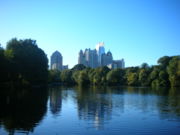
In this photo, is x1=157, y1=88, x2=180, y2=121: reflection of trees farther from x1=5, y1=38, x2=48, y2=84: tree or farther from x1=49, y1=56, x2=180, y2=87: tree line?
x1=49, y1=56, x2=180, y2=87: tree line

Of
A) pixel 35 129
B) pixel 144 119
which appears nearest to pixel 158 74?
pixel 144 119

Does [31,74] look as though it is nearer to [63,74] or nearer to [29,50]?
[29,50]

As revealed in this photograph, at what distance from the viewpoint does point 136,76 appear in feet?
464

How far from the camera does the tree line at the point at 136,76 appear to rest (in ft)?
→ 372

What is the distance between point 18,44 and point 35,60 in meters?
8.24

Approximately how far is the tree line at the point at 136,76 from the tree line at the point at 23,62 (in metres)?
55.9

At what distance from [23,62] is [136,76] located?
74284mm

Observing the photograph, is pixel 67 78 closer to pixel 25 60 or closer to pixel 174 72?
pixel 174 72

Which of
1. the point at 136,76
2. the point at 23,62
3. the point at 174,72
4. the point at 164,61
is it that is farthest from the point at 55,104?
the point at 136,76

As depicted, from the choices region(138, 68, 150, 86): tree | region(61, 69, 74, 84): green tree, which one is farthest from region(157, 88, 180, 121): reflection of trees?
region(61, 69, 74, 84): green tree

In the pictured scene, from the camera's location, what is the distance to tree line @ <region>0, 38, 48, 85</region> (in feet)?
253

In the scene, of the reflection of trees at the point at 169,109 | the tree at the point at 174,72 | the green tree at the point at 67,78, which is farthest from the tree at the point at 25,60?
the green tree at the point at 67,78

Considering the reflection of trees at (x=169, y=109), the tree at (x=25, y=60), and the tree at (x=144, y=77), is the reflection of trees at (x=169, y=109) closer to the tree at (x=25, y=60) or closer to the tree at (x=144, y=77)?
the tree at (x=25, y=60)

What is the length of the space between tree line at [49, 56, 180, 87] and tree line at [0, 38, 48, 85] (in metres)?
55.9
